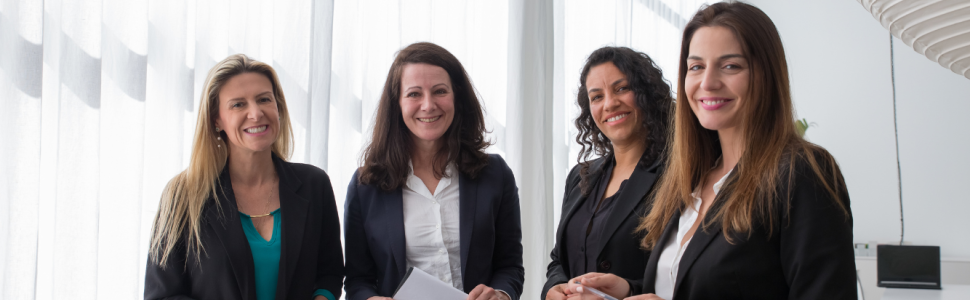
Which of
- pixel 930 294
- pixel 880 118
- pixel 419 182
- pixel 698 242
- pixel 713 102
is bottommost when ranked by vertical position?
pixel 930 294

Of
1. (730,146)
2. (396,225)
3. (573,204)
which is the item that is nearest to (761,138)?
(730,146)

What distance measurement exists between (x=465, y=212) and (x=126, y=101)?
1080 mm

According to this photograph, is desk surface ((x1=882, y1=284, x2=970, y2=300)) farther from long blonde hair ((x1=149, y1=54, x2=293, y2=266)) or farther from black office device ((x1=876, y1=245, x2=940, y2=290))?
long blonde hair ((x1=149, y1=54, x2=293, y2=266))

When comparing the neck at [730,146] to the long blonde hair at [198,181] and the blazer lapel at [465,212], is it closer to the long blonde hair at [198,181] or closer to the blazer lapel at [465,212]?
the blazer lapel at [465,212]

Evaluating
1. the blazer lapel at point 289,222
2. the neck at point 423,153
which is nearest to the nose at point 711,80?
the neck at point 423,153

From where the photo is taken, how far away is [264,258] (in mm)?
1726

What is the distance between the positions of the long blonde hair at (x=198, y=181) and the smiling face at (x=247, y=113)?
1.0 inches

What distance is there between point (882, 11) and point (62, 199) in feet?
6.71

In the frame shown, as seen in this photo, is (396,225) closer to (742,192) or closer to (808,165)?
(742,192)

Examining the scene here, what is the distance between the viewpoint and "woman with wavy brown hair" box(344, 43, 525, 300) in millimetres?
1896

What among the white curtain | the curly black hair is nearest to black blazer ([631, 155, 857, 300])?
the curly black hair

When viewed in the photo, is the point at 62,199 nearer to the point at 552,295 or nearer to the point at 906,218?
the point at 552,295

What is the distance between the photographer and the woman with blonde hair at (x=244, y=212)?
164 cm

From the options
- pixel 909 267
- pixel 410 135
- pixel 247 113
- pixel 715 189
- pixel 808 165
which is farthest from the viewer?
pixel 909 267
